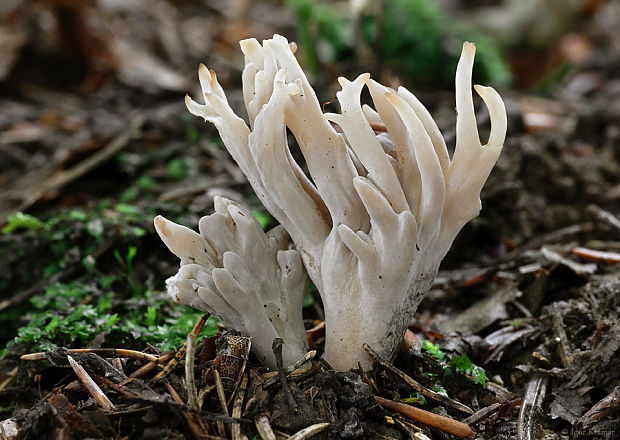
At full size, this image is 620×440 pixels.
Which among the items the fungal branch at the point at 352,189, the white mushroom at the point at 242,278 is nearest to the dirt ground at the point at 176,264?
the white mushroom at the point at 242,278

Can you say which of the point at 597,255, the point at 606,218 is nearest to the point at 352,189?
the point at 597,255

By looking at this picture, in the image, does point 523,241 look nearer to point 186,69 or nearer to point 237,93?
point 237,93

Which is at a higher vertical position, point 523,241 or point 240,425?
point 240,425

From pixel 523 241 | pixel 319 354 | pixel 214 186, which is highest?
pixel 214 186

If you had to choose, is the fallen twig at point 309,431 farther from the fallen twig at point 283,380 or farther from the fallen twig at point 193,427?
the fallen twig at point 193,427

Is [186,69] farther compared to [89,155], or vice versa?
[186,69]

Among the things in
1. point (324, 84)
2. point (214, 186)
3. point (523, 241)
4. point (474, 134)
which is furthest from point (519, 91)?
point (474, 134)

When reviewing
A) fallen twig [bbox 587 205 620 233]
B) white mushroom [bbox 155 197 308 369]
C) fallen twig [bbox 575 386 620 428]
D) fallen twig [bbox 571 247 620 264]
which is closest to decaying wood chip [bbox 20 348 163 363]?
white mushroom [bbox 155 197 308 369]
